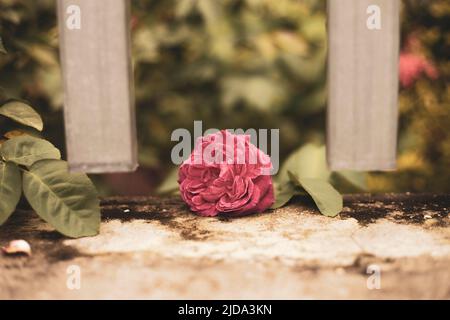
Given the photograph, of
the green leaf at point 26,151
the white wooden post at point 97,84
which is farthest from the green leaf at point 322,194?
the green leaf at point 26,151

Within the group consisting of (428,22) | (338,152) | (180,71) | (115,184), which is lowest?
(115,184)

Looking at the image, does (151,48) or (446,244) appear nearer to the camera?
(446,244)

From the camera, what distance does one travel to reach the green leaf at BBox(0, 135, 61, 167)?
1.36m

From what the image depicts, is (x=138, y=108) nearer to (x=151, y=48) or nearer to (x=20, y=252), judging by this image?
(x=151, y=48)

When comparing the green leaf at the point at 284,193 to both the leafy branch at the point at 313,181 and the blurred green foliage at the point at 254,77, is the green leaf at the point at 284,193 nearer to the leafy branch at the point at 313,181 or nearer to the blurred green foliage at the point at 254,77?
the leafy branch at the point at 313,181

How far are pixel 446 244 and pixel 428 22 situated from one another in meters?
1.35

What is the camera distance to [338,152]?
1402 mm

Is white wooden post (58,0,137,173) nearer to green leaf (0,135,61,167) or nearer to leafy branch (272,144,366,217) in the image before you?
green leaf (0,135,61,167)

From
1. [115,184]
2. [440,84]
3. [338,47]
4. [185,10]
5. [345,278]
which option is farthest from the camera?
[115,184]

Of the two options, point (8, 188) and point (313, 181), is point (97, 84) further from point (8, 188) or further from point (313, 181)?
point (313, 181)

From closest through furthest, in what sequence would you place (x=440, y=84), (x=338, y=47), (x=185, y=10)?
1. (x=338, y=47)
2. (x=185, y=10)
3. (x=440, y=84)

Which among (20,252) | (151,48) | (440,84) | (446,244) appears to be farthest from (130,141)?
(440,84)

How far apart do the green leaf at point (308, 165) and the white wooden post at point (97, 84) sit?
486 millimetres

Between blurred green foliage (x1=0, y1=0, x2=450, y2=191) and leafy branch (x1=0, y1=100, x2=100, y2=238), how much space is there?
0.81 metres
